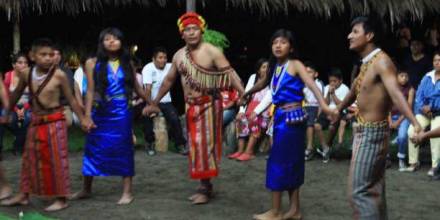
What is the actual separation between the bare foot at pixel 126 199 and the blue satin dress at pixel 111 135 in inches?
7.2

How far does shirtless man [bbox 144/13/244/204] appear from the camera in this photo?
630 cm

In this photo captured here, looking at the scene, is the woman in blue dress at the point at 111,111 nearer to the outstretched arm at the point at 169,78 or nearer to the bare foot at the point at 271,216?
the outstretched arm at the point at 169,78

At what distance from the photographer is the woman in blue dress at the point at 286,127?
5.62 metres

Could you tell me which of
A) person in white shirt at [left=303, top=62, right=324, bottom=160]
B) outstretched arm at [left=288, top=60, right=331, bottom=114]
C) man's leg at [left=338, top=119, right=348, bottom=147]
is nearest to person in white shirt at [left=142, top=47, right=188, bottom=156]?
person in white shirt at [left=303, top=62, right=324, bottom=160]

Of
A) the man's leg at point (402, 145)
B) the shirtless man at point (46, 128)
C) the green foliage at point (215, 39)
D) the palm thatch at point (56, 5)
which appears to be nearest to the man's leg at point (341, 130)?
the man's leg at point (402, 145)

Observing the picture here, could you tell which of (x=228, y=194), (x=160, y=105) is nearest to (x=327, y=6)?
(x=160, y=105)

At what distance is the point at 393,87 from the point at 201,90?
2.19 metres

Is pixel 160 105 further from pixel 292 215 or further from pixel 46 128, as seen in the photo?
pixel 292 215

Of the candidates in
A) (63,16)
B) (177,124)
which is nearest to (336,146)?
(177,124)

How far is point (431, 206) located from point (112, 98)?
313 centimetres

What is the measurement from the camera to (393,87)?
15.0ft

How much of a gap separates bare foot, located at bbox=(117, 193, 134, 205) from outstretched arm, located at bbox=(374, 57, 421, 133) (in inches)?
107

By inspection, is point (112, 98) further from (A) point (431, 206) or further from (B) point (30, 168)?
(A) point (431, 206)

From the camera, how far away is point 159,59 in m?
9.64
